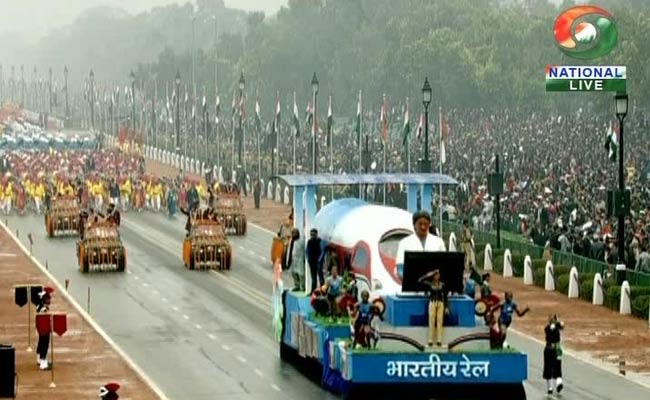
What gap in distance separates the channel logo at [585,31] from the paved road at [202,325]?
11.9 metres

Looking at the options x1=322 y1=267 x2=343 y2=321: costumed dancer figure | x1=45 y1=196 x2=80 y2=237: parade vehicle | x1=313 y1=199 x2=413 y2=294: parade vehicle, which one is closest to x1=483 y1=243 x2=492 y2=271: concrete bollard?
x1=45 y1=196 x2=80 y2=237: parade vehicle

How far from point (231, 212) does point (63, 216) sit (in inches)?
223

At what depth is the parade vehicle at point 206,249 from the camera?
63.0 metres

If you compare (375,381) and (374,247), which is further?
(374,247)

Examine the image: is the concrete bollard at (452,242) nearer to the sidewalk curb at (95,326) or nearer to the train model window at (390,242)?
the sidewalk curb at (95,326)

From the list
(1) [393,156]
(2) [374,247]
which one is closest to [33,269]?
(2) [374,247]

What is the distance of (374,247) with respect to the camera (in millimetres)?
39156

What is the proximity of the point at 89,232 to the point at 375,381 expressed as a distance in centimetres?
2791

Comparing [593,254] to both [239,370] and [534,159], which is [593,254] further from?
[534,159]

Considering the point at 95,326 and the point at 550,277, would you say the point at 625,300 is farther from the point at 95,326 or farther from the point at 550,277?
the point at 95,326

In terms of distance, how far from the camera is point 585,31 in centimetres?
7525

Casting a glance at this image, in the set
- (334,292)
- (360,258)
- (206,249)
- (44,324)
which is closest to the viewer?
(334,292)

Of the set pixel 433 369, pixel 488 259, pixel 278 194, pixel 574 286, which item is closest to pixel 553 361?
pixel 433 369

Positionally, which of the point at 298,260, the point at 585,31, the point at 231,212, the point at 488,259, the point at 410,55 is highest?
the point at 410,55
